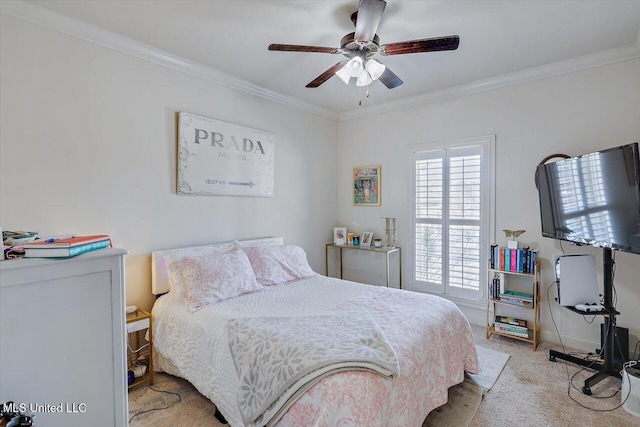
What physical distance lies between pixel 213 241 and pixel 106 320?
2061 millimetres

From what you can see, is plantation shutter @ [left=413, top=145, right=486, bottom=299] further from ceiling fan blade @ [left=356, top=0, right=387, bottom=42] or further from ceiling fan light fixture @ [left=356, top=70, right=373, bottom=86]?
ceiling fan blade @ [left=356, top=0, right=387, bottom=42]

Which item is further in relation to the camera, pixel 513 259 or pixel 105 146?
pixel 513 259

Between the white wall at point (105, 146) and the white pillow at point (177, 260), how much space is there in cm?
A: 17

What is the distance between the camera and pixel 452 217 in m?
3.69

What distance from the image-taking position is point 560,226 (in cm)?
269

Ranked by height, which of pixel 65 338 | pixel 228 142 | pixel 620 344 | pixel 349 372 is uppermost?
pixel 228 142

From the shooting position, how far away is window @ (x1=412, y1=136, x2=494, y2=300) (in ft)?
11.5

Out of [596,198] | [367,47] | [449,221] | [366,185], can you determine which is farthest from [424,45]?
[366,185]

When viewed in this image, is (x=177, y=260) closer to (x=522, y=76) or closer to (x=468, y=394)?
(x=468, y=394)

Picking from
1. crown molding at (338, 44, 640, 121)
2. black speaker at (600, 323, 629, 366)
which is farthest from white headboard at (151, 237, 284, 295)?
black speaker at (600, 323, 629, 366)

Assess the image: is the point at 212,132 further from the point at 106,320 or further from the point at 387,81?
the point at 106,320

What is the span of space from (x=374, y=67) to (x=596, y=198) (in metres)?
1.87

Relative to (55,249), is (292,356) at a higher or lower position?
lower

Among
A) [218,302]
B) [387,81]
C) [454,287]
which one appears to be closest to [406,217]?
[454,287]
